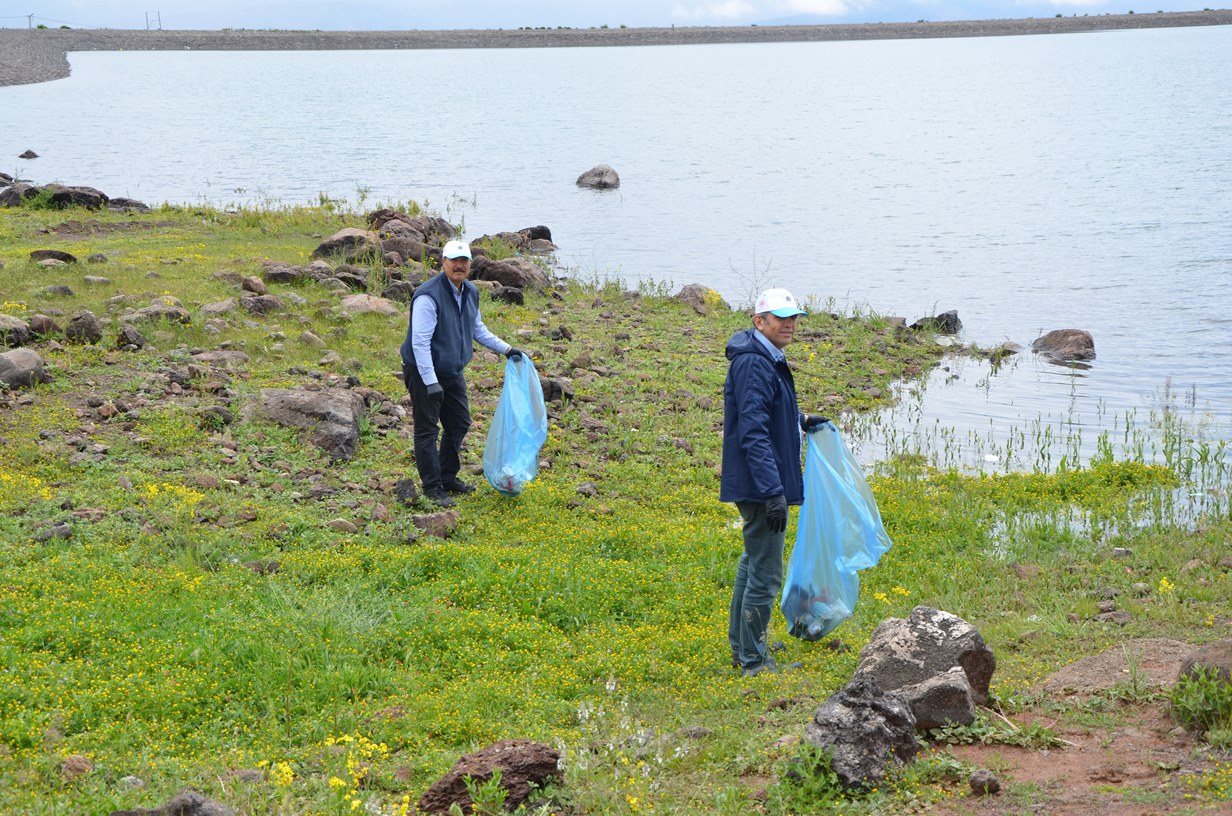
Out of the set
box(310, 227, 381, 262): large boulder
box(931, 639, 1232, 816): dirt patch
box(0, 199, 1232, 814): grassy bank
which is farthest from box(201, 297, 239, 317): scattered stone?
box(931, 639, 1232, 816): dirt patch

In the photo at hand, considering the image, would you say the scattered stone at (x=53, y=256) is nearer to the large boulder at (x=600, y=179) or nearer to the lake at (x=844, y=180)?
the lake at (x=844, y=180)

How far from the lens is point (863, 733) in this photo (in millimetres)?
5457

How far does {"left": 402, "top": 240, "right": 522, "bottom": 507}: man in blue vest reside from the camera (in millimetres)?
9758

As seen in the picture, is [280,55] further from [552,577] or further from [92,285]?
[552,577]

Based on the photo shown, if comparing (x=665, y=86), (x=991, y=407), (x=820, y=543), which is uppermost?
(x=665, y=86)

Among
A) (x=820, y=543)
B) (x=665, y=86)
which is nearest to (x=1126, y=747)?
(x=820, y=543)

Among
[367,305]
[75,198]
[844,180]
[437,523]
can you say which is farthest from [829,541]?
[844,180]

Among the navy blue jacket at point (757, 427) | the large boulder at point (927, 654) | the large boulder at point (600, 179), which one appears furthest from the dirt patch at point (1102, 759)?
the large boulder at point (600, 179)

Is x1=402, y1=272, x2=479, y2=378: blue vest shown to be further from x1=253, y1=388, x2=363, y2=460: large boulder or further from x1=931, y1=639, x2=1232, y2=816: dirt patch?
x1=931, y1=639, x2=1232, y2=816: dirt patch

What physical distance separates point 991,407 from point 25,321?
498 inches

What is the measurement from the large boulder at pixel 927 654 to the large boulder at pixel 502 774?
82.7 inches

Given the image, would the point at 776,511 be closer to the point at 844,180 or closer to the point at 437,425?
the point at 437,425

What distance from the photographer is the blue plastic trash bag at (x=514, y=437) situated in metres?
10.3

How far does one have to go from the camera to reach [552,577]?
8.52 meters
